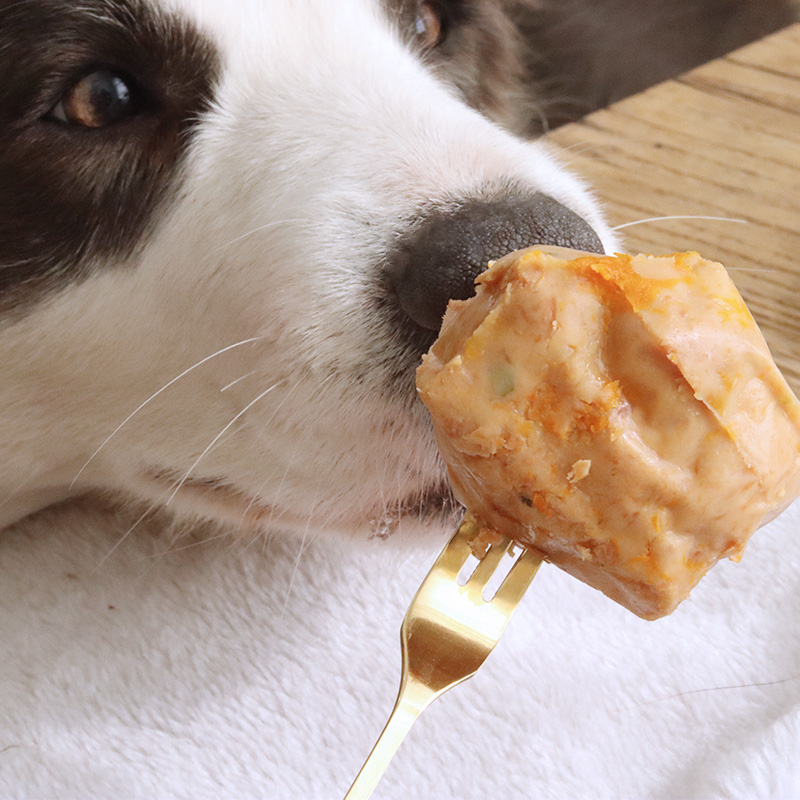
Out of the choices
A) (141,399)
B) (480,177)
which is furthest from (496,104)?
(141,399)

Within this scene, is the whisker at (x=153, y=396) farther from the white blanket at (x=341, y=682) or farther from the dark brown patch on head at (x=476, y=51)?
the dark brown patch on head at (x=476, y=51)

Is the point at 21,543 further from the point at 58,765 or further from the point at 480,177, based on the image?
the point at 480,177

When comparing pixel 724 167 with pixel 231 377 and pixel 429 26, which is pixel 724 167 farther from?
pixel 231 377

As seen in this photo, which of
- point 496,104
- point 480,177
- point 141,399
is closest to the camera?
point 480,177

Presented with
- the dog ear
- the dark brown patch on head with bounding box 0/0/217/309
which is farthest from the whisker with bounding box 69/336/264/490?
the dog ear

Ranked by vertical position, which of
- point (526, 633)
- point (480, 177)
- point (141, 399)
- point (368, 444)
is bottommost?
point (526, 633)

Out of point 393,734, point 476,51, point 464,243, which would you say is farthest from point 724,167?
point 393,734

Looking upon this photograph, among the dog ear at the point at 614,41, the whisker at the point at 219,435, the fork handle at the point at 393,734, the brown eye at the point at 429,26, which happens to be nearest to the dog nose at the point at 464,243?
the whisker at the point at 219,435
